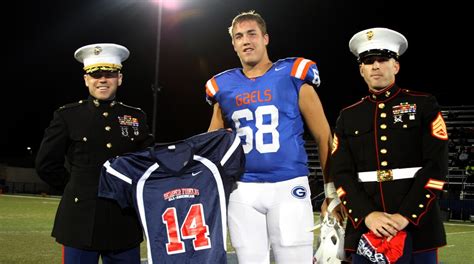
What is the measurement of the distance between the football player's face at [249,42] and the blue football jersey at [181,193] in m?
0.47

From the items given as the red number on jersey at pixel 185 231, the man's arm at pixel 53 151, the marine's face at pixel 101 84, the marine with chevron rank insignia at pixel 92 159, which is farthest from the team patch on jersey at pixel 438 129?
the man's arm at pixel 53 151

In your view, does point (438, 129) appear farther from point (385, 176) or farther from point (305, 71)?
point (305, 71)

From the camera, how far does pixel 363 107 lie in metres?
3.55

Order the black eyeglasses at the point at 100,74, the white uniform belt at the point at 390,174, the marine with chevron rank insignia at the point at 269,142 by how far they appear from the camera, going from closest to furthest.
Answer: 1. the white uniform belt at the point at 390,174
2. the marine with chevron rank insignia at the point at 269,142
3. the black eyeglasses at the point at 100,74

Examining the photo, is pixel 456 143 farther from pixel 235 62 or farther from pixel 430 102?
pixel 430 102

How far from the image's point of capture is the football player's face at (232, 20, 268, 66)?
12.1 ft

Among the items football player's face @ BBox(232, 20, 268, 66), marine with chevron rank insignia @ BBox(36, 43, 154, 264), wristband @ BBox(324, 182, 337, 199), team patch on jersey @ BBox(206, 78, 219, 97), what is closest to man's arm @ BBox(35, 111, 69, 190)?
marine with chevron rank insignia @ BBox(36, 43, 154, 264)

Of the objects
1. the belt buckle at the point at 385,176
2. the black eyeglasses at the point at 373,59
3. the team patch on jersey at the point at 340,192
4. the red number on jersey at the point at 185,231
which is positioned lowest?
the red number on jersey at the point at 185,231

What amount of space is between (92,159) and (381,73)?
1.81m

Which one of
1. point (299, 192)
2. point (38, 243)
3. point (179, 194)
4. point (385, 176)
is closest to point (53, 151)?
point (179, 194)

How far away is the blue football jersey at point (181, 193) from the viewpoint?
12.0ft

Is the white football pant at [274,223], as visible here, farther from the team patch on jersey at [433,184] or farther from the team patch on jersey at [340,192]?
the team patch on jersey at [433,184]

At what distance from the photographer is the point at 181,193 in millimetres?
3754

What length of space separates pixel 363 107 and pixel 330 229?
101cm
